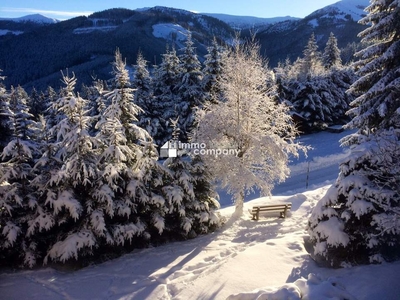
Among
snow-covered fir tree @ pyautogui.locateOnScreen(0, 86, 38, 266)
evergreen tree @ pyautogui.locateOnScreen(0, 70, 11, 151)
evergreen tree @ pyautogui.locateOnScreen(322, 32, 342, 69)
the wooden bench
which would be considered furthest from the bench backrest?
evergreen tree @ pyautogui.locateOnScreen(322, 32, 342, 69)

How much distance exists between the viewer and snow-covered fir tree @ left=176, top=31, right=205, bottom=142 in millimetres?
26781

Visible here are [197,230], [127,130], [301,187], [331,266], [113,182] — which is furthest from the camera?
[301,187]

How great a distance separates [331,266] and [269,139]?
661cm

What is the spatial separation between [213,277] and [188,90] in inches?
819

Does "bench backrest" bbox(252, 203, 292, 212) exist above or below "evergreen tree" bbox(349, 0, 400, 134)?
below

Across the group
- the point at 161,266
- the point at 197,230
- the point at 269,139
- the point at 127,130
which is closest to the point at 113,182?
the point at 127,130

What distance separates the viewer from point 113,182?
35.6 ft

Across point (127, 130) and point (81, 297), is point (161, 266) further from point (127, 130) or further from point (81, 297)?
point (127, 130)

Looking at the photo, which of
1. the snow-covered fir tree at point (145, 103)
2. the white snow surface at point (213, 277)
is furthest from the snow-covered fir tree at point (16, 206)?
the snow-covered fir tree at point (145, 103)

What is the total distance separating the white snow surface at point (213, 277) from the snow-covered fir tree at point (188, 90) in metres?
16.5

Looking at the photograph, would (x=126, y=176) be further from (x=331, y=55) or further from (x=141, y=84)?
(x=331, y=55)

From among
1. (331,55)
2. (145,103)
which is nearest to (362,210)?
(145,103)

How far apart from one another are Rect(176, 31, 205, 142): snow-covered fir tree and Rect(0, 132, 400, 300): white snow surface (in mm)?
16529

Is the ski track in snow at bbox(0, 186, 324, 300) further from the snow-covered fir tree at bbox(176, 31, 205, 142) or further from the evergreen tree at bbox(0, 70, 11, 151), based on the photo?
the snow-covered fir tree at bbox(176, 31, 205, 142)
